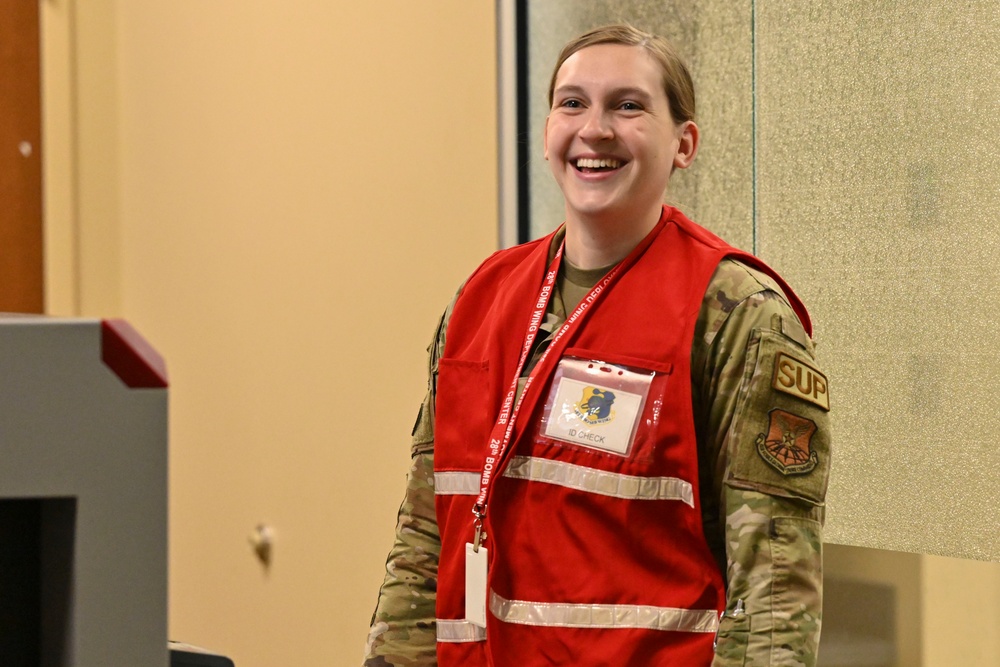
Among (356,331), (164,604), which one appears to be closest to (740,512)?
(164,604)

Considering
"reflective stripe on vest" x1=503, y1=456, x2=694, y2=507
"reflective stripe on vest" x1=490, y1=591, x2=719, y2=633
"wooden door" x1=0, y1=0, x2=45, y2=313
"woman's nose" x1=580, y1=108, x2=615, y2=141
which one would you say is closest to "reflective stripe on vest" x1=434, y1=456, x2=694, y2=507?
"reflective stripe on vest" x1=503, y1=456, x2=694, y2=507

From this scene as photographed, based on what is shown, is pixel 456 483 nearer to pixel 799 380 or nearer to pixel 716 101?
pixel 799 380

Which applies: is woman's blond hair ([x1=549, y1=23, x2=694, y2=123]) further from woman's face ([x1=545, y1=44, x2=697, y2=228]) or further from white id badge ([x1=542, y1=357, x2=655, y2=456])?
white id badge ([x1=542, y1=357, x2=655, y2=456])

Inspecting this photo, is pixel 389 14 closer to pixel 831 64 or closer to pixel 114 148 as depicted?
pixel 831 64

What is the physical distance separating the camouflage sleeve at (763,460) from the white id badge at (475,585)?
28cm

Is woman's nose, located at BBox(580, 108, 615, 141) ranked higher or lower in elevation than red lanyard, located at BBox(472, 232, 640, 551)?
higher

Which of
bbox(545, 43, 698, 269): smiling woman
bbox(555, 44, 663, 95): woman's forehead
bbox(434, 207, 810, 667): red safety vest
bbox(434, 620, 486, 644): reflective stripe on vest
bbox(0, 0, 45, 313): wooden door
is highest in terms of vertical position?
bbox(0, 0, 45, 313): wooden door

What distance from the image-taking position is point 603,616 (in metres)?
1.25

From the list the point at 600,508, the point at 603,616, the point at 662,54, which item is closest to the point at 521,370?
the point at 600,508

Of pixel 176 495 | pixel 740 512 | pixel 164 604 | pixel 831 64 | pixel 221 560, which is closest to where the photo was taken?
pixel 164 604

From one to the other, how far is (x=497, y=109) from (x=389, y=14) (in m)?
0.44

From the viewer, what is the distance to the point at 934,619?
1509 millimetres

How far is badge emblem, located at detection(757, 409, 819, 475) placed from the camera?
1189mm

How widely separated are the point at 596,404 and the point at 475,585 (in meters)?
0.26
